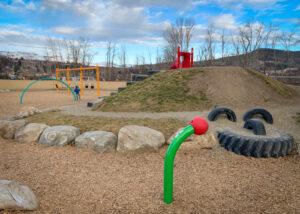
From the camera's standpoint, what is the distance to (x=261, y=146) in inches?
145

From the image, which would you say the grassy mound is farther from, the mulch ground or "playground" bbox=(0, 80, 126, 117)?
"playground" bbox=(0, 80, 126, 117)

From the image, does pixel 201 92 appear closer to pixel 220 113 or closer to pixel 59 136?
pixel 220 113

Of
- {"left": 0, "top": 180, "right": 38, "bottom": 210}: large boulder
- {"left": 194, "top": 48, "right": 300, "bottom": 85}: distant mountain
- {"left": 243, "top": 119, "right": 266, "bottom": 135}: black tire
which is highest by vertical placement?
{"left": 194, "top": 48, "right": 300, "bottom": 85}: distant mountain

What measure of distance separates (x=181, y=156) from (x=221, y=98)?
4.62 meters

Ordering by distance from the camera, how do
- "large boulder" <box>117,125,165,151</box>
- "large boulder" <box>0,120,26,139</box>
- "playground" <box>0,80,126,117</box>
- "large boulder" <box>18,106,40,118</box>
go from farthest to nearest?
"playground" <box>0,80,126,117</box>, "large boulder" <box>18,106,40,118</box>, "large boulder" <box>0,120,26,139</box>, "large boulder" <box>117,125,165,151</box>

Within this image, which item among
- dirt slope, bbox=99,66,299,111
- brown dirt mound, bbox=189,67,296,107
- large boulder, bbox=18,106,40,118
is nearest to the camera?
large boulder, bbox=18,106,40,118

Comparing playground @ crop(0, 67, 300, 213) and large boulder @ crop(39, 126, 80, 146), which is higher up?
large boulder @ crop(39, 126, 80, 146)

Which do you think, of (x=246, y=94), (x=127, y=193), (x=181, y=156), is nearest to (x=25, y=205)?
(x=127, y=193)

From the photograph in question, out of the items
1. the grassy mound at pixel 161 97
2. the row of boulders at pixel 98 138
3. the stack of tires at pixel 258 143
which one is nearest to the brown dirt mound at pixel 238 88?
the grassy mound at pixel 161 97

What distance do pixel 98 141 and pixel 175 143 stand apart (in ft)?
7.36

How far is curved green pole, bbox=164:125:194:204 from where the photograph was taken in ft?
7.36

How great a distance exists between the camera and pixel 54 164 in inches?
141

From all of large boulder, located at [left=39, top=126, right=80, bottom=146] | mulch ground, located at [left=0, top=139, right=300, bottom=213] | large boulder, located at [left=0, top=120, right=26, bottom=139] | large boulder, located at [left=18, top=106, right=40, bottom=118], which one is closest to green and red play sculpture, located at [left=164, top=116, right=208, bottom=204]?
mulch ground, located at [left=0, top=139, right=300, bottom=213]

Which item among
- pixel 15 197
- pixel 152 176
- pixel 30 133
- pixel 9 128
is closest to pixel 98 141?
pixel 152 176
